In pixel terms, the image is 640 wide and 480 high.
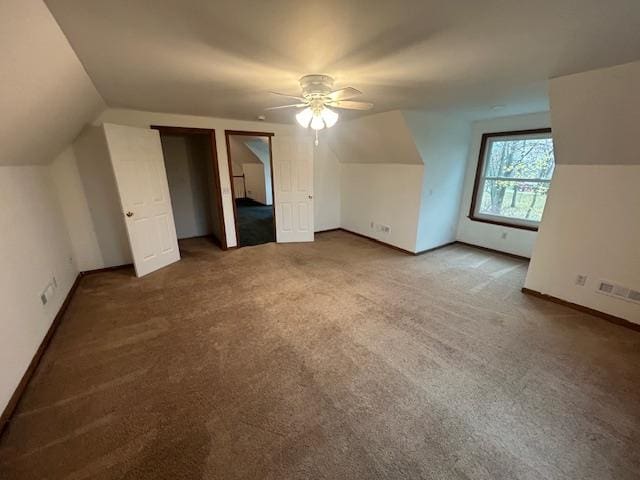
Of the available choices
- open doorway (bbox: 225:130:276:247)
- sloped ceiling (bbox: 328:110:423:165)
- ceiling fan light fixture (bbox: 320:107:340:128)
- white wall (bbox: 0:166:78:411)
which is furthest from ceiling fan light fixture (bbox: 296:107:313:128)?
open doorway (bbox: 225:130:276:247)

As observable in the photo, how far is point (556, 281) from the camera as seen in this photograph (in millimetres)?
2863

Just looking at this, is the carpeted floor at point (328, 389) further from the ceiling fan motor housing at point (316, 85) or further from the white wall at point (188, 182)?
the white wall at point (188, 182)

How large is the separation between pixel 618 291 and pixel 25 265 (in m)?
5.37

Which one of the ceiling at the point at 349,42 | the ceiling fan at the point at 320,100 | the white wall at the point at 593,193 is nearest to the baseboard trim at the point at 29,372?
the ceiling at the point at 349,42

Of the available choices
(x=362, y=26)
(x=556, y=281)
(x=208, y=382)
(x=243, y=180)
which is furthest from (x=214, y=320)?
(x=243, y=180)

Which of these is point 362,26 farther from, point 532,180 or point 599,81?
point 532,180

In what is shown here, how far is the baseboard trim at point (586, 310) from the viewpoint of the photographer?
2450 mm

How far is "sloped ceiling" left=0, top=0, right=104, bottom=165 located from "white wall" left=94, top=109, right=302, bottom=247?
696mm

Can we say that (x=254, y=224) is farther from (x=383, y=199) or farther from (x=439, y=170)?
(x=439, y=170)

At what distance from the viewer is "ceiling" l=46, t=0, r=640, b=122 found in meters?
1.25

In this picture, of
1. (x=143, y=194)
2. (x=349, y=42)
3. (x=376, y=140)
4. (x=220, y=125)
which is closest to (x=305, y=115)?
(x=349, y=42)

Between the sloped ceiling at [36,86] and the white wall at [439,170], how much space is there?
11.0 ft

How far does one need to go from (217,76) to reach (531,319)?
3720mm

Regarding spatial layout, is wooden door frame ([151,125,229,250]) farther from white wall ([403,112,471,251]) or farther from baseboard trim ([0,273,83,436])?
white wall ([403,112,471,251])
